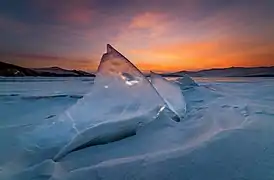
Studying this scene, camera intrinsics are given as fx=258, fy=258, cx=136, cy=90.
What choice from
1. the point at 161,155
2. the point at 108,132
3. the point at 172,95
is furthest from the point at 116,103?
A: the point at 172,95

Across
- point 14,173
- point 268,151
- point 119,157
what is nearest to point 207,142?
point 268,151

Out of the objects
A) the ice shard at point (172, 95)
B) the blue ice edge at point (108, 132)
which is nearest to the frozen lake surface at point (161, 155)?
the blue ice edge at point (108, 132)

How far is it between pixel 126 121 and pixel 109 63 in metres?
1.06

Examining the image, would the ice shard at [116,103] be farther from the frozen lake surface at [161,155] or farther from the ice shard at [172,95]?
the ice shard at [172,95]

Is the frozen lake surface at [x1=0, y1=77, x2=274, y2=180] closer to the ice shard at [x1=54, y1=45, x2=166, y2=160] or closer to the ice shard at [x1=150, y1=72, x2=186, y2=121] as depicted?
the ice shard at [x1=54, y1=45, x2=166, y2=160]

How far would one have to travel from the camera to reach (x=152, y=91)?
3588mm

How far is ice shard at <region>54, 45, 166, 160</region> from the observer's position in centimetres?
293

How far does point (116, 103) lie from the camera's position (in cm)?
353

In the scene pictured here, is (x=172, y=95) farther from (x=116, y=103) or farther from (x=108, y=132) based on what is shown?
(x=108, y=132)

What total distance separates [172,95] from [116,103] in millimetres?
1882

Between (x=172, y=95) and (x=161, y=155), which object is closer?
(x=161, y=155)

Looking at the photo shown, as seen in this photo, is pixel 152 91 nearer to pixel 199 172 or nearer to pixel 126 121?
pixel 126 121

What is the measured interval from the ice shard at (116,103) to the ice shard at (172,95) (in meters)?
0.57

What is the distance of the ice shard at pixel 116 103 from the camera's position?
293 centimetres
